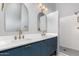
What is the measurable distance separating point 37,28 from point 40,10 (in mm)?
343

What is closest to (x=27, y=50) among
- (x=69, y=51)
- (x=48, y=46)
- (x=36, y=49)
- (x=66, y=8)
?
(x=36, y=49)

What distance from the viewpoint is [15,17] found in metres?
2.07

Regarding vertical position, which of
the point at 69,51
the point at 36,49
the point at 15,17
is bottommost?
the point at 69,51

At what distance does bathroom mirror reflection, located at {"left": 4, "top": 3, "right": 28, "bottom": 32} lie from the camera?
199 centimetres

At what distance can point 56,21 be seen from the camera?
2.20m

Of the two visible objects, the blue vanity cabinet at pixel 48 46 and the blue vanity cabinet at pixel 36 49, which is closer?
the blue vanity cabinet at pixel 36 49

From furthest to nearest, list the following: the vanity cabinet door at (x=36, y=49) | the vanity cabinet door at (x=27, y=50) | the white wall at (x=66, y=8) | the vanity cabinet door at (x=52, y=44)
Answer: the vanity cabinet door at (x=52, y=44) → the white wall at (x=66, y=8) → the vanity cabinet door at (x=36, y=49) → the vanity cabinet door at (x=27, y=50)

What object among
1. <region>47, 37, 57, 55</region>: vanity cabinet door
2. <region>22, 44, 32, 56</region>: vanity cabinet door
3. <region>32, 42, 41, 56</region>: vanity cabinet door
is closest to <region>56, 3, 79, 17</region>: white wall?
<region>47, 37, 57, 55</region>: vanity cabinet door

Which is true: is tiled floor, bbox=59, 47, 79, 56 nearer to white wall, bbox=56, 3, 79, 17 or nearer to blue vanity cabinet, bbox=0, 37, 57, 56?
blue vanity cabinet, bbox=0, 37, 57, 56

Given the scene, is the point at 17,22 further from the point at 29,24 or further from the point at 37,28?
the point at 37,28

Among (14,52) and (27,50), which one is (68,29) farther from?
(14,52)

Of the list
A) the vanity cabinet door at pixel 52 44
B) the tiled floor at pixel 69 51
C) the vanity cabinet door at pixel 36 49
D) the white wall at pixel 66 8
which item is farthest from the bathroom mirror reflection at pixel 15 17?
the tiled floor at pixel 69 51

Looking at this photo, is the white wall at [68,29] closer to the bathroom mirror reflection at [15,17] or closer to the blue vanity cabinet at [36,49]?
the blue vanity cabinet at [36,49]

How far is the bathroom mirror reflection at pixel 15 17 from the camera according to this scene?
1987 mm
